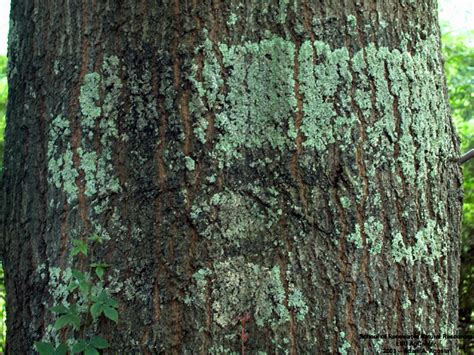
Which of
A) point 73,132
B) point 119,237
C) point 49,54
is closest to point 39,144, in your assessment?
point 73,132

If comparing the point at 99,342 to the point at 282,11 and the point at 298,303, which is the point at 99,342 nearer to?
the point at 298,303

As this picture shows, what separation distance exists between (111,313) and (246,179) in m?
0.47

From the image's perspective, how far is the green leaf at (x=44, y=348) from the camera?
5.19 feet

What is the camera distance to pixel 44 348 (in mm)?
1589

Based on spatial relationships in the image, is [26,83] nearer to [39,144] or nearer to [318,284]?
→ [39,144]

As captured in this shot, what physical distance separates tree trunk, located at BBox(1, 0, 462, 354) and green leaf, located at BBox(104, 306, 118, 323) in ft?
0.13

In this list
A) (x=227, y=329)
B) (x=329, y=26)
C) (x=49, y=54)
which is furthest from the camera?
(x=49, y=54)

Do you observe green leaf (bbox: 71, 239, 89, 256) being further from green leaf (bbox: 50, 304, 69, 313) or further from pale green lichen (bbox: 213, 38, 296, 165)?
pale green lichen (bbox: 213, 38, 296, 165)

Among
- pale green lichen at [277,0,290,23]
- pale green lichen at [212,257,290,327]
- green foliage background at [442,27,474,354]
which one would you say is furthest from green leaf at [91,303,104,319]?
green foliage background at [442,27,474,354]

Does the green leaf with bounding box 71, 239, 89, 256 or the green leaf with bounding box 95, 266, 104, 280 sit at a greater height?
the green leaf with bounding box 71, 239, 89, 256

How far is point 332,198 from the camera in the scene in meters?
1.57

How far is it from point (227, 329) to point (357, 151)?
56 cm

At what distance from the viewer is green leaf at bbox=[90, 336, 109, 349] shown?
1537mm

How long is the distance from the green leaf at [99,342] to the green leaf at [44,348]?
127mm
